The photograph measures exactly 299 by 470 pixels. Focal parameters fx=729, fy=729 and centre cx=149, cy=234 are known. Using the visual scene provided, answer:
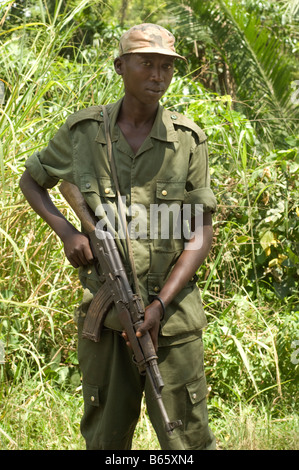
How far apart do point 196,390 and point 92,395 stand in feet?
1.19

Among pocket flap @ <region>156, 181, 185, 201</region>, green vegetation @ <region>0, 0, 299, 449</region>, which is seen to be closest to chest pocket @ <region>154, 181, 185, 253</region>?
pocket flap @ <region>156, 181, 185, 201</region>

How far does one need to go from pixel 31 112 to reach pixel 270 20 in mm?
5280

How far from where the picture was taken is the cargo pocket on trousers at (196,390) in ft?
8.17

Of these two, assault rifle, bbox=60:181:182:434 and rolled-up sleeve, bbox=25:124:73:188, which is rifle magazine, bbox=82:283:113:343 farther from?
rolled-up sleeve, bbox=25:124:73:188

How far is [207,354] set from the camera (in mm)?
4016

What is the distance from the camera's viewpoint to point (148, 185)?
2.49m

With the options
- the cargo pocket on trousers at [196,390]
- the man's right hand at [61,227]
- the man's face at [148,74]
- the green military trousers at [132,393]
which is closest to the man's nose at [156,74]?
the man's face at [148,74]

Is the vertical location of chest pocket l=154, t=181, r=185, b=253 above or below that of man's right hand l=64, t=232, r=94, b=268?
above

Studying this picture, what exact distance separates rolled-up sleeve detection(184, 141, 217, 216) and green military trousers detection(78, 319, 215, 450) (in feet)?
1.54

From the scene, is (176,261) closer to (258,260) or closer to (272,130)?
(258,260)

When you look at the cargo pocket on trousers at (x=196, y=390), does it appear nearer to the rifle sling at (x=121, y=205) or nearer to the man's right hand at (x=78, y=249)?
the rifle sling at (x=121, y=205)

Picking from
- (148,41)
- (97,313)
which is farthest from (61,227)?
(148,41)

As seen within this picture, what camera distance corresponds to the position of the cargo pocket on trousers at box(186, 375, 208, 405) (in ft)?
8.17

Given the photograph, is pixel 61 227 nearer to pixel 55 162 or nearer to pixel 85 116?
pixel 55 162
